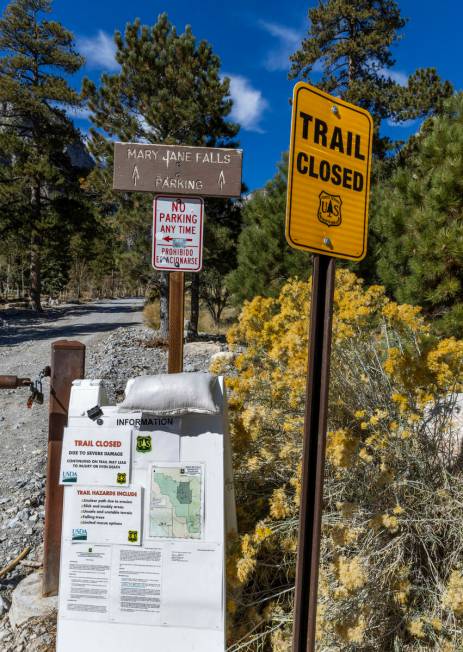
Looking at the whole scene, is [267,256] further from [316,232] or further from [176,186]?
[316,232]

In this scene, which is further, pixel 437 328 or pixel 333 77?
pixel 333 77

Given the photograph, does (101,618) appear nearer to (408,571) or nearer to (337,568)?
(337,568)

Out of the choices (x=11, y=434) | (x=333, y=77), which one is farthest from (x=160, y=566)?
(x=333, y=77)

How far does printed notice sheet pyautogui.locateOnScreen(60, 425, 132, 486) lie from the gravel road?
0.64 m

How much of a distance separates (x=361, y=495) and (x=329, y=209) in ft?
4.22

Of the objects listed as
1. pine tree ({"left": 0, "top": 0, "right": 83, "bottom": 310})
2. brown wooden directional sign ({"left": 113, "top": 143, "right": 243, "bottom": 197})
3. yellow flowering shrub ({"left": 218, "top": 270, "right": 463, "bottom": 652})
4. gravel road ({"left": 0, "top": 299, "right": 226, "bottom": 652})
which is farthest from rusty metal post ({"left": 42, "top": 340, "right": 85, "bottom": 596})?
pine tree ({"left": 0, "top": 0, "right": 83, "bottom": 310})

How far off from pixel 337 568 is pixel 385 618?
0.30 meters

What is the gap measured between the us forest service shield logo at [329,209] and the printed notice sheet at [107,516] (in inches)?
48.9

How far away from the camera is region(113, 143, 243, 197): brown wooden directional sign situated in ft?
8.68

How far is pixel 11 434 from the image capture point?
540cm

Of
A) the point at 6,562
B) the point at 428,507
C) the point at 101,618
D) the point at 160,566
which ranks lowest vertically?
the point at 6,562

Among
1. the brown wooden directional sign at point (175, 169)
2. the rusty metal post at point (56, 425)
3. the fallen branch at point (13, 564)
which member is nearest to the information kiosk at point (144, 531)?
the rusty metal post at point (56, 425)

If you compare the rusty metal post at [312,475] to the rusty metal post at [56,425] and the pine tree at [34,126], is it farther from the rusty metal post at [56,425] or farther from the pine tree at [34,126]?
the pine tree at [34,126]

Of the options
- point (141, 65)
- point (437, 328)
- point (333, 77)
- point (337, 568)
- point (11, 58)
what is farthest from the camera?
point (11, 58)
